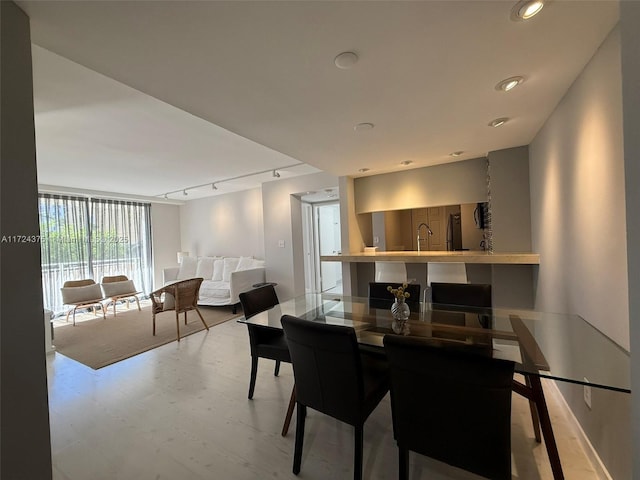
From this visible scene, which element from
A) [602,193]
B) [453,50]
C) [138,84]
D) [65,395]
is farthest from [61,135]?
[602,193]

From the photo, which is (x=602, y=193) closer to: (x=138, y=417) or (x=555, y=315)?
(x=555, y=315)

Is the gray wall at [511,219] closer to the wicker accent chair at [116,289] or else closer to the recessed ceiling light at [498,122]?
the recessed ceiling light at [498,122]

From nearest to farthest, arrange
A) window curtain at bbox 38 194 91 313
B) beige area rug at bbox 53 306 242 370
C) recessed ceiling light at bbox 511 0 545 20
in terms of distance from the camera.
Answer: recessed ceiling light at bbox 511 0 545 20 < beige area rug at bbox 53 306 242 370 < window curtain at bbox 38 194 91 313

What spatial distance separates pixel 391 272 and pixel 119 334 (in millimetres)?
4071

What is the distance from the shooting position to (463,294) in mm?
2520

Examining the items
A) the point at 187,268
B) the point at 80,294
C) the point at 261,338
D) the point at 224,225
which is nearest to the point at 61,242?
the point at 80,294

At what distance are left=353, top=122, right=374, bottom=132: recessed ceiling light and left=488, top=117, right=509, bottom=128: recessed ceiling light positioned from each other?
1.03 m

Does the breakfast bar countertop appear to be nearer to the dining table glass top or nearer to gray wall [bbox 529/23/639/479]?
gray wall [bbox 529/23/639/479]

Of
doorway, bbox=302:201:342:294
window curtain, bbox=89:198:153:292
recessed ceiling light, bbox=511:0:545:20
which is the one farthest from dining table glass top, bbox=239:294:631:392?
window curtain, bbox=89:198:153:292

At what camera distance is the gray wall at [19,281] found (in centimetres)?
99

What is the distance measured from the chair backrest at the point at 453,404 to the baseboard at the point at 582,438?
87 cm

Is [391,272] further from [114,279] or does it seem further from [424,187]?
[114,279]

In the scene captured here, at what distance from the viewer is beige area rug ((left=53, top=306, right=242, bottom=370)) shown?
335 centimetres

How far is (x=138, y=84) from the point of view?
1570 millimetres
